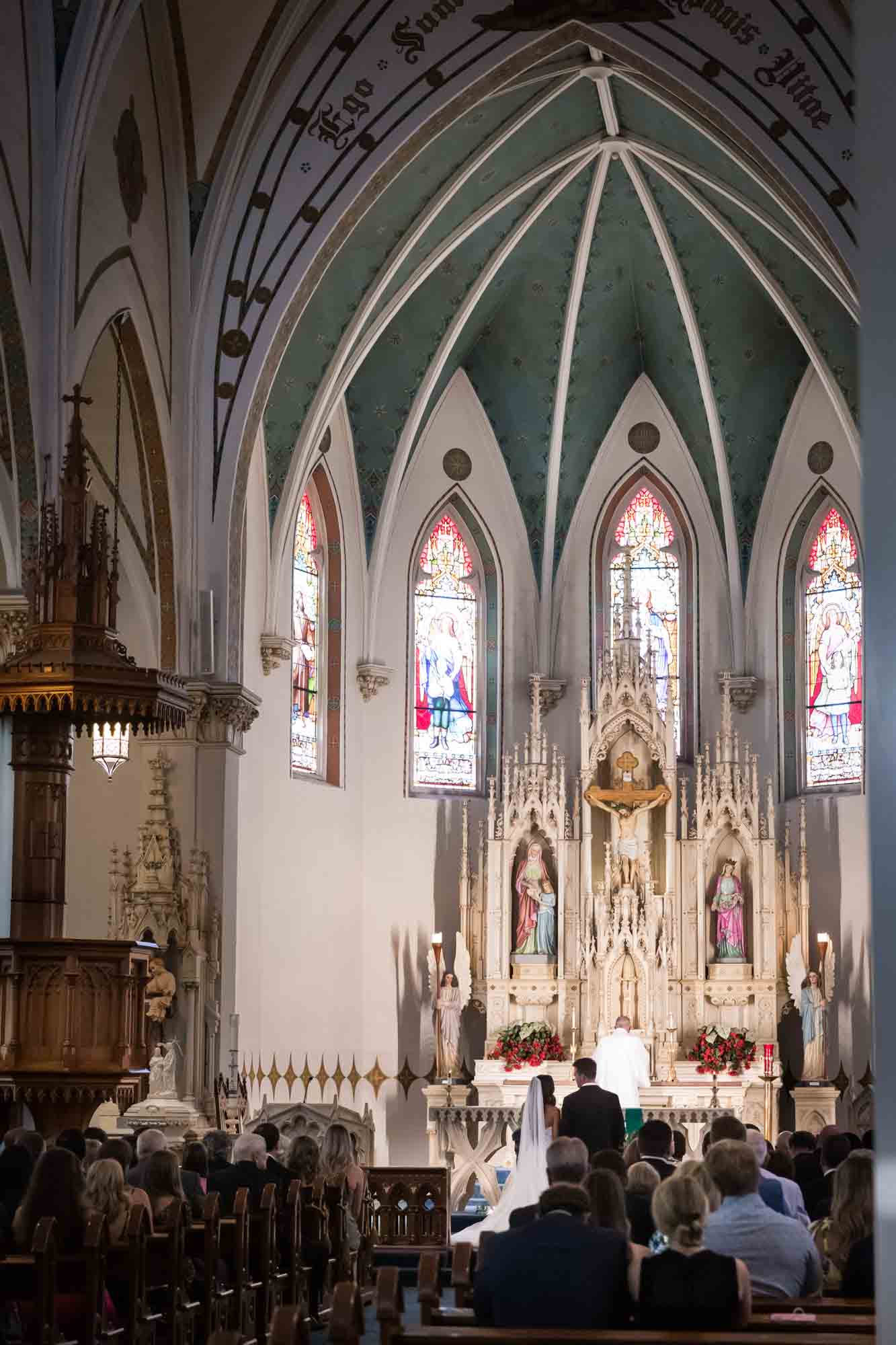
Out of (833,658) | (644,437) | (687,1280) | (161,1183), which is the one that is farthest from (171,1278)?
(644,437)

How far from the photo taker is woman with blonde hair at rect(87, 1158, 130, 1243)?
27.3ft

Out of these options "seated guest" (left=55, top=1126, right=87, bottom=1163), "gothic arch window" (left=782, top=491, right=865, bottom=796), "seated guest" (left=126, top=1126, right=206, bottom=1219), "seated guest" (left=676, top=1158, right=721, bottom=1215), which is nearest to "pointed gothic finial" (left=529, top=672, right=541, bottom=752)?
"gothic arch window" (left=782, top=491, right=865, bottom=796)

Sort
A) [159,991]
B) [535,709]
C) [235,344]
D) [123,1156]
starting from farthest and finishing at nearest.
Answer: [535,709]
[235,344]
[159,991]
[123,1156]

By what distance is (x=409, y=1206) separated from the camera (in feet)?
51.5

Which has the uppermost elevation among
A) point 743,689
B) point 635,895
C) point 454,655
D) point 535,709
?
point 454,655

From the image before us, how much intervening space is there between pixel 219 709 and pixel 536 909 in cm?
499

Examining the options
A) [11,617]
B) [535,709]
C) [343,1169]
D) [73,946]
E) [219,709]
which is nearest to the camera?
[343,1169]

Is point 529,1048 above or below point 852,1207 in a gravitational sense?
above

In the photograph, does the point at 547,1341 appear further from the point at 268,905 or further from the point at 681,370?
the point at 681,370

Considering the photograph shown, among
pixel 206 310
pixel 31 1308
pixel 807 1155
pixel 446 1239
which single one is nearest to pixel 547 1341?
pixel 31 1308

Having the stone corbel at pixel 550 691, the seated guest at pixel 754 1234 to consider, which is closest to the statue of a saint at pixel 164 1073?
the stone corbel at pixel 550 691

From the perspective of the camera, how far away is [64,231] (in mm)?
15219

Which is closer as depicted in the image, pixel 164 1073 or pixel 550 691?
pixel 164 1073

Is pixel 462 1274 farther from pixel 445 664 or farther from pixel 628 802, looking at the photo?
pixel 445 664
